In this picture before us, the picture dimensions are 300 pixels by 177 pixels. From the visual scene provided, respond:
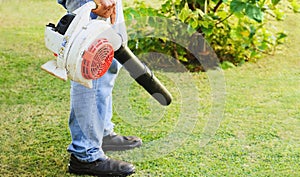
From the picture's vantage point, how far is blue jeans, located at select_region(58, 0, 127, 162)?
2359mm

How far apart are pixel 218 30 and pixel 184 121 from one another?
1188 millimetres

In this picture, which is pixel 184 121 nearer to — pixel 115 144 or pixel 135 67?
pixel 115 144

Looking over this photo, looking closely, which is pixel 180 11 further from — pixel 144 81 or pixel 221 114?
pixel 144 81

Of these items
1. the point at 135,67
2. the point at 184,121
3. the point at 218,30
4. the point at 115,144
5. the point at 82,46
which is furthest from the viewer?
the point at 218,30

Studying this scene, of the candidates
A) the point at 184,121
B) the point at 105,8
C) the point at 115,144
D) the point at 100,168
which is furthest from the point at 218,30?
the point at 105,8

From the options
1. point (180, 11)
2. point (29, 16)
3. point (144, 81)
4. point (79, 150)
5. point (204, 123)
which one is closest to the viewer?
point (144, 81)

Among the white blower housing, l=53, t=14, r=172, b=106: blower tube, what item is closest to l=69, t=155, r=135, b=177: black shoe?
l=53, t=14, r=172, b=106: blower tube

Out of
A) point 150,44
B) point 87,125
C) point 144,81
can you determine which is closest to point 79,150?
point 87,125

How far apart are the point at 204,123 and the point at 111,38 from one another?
119 centimetres

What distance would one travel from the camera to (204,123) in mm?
3061

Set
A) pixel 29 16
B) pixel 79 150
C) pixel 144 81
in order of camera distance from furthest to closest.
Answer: pixel 29 16
pixel 79 150
pixel 144 81

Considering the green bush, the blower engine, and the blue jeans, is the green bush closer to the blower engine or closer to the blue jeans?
the blue jeans

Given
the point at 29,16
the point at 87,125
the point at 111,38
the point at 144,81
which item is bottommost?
the point at 29,16

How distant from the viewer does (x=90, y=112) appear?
2.40 metres
